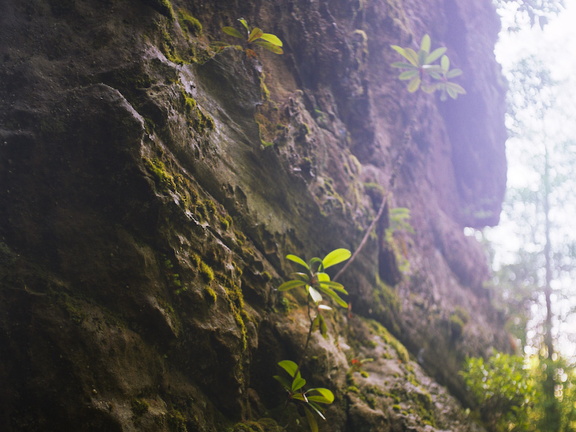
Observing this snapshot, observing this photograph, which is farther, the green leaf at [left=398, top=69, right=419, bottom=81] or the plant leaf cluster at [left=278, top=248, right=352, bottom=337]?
the green leaf at [left=398, top=69, right=419, bottom=81]

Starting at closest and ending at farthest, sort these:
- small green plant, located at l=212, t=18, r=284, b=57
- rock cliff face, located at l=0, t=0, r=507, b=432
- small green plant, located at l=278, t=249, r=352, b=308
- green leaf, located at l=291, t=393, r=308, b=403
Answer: rock cliff face, located at l=0, t=0, r=507, b=432 < green leaf, located at l=291, t=393, r=308, b=403 < small green plant, located at l=278, t=249, r=352, b=308 < small green plant, located at l=212, t=18, r=284, b=57

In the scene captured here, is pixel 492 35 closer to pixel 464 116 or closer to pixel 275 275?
pixel 464 116

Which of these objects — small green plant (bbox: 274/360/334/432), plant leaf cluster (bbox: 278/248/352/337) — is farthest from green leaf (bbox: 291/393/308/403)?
plant leaf cluster (bbox: 278/248/352/337)

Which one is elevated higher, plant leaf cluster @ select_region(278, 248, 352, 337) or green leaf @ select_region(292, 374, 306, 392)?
plant leaf cluster @ select_region(278, 248, 352, 337)

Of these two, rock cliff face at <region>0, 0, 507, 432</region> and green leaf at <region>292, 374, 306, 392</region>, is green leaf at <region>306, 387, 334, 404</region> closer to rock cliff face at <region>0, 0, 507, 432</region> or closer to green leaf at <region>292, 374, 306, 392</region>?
green leaf at <region>292, 374, 306, 392</region>

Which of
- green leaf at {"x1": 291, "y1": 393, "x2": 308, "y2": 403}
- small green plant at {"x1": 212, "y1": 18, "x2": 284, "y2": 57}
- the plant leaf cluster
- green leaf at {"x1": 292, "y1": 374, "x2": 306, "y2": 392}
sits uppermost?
small green plant at {"x1": 212, "y1": 18, "x2": 284, "y2": 57}

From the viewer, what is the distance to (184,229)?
296 cm

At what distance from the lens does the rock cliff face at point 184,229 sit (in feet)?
7.78

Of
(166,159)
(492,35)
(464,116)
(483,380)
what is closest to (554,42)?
(492,35)

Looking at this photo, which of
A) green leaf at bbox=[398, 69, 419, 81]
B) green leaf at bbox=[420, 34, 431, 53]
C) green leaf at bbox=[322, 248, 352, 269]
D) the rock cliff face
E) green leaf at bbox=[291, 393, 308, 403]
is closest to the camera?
the rock cliff face

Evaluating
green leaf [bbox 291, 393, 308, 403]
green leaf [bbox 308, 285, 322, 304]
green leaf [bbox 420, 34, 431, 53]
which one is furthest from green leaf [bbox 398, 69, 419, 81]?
green leaf [bbox 291, 393, 308, 403]

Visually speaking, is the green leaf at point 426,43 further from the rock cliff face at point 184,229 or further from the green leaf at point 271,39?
the green leaf at point 271,39

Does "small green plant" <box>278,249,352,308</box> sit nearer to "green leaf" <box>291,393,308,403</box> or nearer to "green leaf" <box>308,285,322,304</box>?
"green leaf" <box>308,285,322,304</box>

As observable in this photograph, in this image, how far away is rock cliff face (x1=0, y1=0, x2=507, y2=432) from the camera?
2.37 meters
